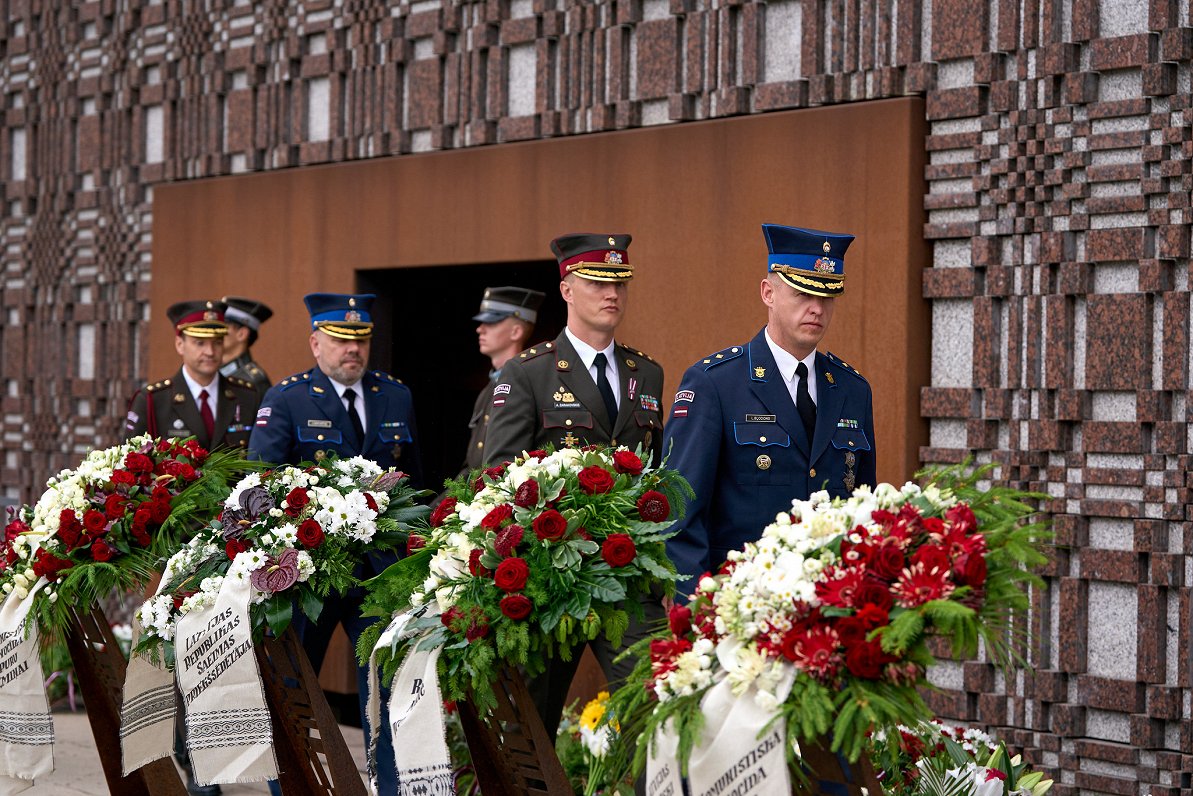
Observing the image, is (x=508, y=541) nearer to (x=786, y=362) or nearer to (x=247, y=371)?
(x=786, y=362)

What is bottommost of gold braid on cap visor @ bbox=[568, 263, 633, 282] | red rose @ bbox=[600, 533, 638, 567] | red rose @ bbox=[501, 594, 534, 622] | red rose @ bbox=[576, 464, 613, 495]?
red rose @ bbox=[501, 594, 534, 622]

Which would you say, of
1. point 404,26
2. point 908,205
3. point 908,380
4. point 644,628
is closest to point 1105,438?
point 908,380

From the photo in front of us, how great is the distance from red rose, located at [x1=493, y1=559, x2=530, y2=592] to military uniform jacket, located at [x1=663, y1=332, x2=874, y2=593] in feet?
2.44

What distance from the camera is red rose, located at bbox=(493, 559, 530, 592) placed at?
3367mm

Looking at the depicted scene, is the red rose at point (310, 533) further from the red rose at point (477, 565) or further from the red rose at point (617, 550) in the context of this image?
the red rose at point (617, 550)

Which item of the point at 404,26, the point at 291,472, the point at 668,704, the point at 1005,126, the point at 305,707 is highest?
the point at 404,26

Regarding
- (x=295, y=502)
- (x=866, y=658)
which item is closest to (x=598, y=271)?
(x=295, y=502)

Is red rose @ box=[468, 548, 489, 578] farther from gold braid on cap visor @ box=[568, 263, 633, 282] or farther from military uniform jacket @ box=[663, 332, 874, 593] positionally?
gold braid on cap visor @ box=[568, 263, 633, 282]

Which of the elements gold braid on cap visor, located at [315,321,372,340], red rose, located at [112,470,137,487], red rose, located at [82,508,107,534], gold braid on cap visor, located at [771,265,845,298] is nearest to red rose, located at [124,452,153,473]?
red rose, located at [112,470,137,487]

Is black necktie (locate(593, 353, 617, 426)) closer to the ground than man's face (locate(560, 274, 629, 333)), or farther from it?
closer to the ground

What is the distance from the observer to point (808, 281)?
13.2 feet

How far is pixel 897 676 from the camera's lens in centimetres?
263

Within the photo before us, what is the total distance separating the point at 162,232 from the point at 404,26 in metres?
1.97

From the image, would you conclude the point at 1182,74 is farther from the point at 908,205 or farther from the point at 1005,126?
the point at 908,205
